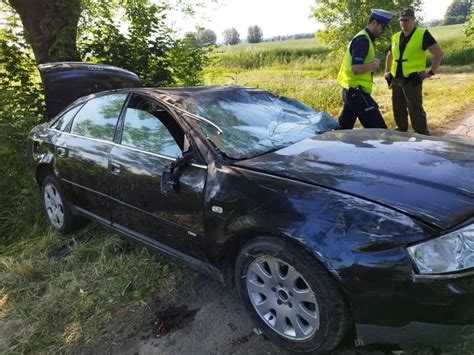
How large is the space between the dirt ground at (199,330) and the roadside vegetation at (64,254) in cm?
11

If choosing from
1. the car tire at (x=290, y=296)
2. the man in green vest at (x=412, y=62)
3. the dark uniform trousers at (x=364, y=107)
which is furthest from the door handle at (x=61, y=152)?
the man in green vest at (x=412, y=62)

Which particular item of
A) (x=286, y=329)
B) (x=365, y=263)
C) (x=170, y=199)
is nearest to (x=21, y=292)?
(x=170, y=199)

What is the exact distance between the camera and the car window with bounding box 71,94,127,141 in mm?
3388

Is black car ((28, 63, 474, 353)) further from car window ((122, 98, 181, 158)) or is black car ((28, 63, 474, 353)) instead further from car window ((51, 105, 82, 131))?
car window ((51, 105, 82, 131))

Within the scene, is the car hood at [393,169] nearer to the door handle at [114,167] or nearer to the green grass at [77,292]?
the door handle at [114,167]

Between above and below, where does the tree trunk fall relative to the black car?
above

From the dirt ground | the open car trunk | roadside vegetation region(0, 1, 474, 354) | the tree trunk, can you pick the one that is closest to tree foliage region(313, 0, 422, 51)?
roadside vegetation region(0, 1, 474, 354)

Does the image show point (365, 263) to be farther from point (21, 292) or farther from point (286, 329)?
point (21, 292)

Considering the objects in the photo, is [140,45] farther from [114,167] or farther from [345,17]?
[345,17]

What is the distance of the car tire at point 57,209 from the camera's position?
408 centimetres

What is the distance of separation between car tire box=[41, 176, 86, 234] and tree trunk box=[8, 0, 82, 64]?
11.6 feet

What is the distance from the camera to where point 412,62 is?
524 cm

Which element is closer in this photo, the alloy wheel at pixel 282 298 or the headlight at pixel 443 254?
the headlight at pixel 443 254

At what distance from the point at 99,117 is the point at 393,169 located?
2553 millimetres
